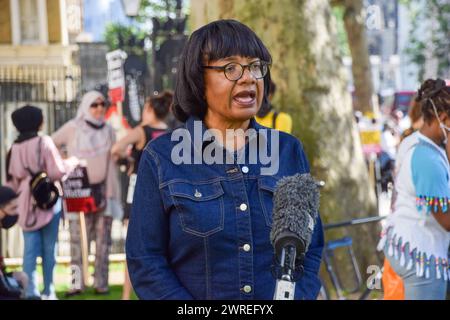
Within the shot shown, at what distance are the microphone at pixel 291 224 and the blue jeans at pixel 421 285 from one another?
2996mm

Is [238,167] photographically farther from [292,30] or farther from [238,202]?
[292,30]

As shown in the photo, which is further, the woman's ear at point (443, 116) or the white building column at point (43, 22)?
the white building column at point (43, 22)

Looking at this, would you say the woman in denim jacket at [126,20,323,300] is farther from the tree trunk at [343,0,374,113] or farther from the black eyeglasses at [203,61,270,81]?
the tree trunk at [343,0,374,113]

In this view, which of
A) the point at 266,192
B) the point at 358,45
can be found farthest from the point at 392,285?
the point at 358,45

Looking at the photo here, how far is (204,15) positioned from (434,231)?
5.31 m

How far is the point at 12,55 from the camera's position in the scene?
4566 cm

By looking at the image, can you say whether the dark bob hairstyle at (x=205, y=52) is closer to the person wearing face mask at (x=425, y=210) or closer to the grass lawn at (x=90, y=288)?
the person wearing face mask at (x=425, y=210)

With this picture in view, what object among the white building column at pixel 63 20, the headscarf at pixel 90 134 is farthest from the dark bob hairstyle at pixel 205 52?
the white building column at pixel 63 20

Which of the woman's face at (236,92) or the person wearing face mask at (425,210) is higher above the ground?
the woman's face at (236,92)

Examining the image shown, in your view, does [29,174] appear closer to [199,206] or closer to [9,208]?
[9,208]

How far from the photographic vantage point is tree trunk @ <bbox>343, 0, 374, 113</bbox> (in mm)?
28016

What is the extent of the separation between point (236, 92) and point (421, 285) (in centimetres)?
288

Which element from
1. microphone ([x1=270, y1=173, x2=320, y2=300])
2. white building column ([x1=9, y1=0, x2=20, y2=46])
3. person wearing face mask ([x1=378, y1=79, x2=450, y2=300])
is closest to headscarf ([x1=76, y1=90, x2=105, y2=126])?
person wearing face mask ([x1=378, y1=79, x2=450, y2=300])

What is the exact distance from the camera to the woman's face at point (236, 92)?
13.2ft
